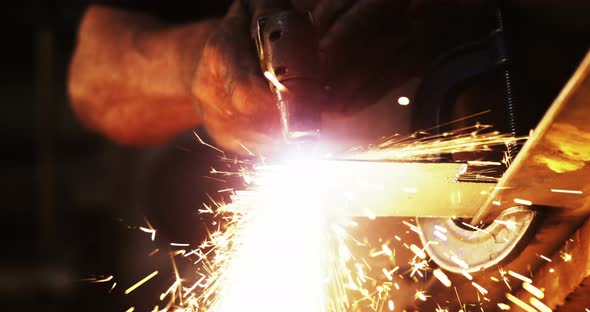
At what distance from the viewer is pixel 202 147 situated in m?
2.75

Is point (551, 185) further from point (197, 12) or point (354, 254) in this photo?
point (197, 12)

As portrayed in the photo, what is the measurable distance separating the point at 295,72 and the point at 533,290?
0.69m

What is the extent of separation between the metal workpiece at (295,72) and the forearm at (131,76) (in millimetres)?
967

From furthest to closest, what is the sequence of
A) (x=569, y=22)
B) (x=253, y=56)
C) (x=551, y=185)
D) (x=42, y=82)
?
(x=42, y=82)
(x=253, y=56)
(x=569, y=22)
(x=551, y=185)

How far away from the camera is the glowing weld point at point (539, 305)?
46.7 inches

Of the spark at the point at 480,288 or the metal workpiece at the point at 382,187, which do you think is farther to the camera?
the spark at the point at 480,288

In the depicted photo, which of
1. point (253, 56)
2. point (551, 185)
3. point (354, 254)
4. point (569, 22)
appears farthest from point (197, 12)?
point (551, 185)

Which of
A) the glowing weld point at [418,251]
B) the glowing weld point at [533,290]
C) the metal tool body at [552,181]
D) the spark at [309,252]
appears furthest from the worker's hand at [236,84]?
the glowing weld point at [533,290]

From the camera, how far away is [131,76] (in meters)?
2.41

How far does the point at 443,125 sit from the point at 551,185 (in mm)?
399

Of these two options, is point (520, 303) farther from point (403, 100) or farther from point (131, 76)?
point (131, 76)

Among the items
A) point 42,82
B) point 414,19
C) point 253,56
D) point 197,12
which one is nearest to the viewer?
point 253,56

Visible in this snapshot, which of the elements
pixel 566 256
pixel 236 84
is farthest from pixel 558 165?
pixel 236 84

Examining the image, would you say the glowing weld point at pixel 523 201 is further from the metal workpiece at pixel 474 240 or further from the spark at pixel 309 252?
the spark at pixel 309 252
